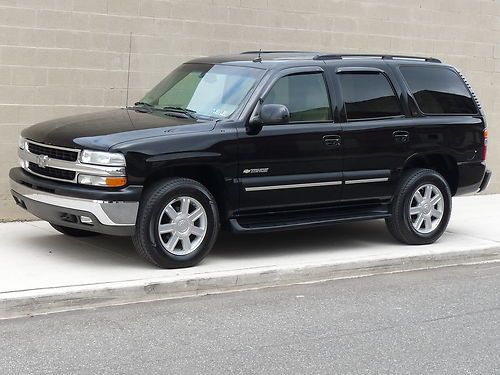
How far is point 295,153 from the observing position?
26.9 feet

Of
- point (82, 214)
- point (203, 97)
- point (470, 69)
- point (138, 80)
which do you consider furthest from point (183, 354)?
point (470, 69)

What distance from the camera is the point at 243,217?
8.07 m

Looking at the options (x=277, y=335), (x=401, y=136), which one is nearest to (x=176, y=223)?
(x=277, y=335)

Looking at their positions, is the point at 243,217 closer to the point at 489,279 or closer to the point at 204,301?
the point at 204,301

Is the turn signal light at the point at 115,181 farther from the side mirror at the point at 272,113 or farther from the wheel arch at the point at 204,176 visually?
the side mirror at the point at 272,113

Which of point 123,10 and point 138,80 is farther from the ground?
point 123,10

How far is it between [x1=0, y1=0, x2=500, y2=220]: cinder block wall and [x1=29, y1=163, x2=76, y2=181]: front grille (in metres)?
1.86

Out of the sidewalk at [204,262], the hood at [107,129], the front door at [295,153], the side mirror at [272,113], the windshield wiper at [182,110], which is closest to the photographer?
the sidewalk at [204,262]

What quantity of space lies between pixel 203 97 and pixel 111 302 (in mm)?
2475

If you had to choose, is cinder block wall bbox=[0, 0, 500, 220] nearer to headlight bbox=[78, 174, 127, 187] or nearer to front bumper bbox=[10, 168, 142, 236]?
front bumper bbox=[10, 168, 142, 236]

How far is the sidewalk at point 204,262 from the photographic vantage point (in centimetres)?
686

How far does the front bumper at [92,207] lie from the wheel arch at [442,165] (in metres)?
3.43

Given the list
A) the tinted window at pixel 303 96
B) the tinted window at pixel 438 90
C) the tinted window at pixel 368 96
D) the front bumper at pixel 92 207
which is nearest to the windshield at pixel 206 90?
the tinted window at pixel 303 96

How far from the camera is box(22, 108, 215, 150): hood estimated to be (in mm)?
7352
